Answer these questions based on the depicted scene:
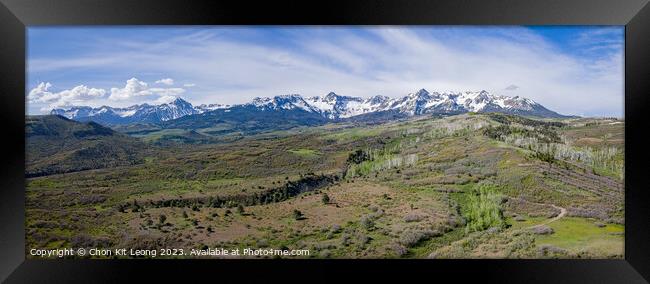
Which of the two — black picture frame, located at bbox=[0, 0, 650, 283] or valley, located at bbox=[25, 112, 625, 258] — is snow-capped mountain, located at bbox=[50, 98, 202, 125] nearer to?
valley, located at bbox=[25, 112, 625, 258]

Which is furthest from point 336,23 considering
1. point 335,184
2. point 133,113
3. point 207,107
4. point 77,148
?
point 77,148

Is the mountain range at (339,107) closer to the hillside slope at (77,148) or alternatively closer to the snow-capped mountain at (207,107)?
the snow-capped mountain at (207,107)

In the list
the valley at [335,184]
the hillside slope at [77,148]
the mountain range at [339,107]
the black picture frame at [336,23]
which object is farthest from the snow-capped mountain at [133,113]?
the black picture frame at [336,23]

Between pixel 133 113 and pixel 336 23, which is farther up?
pixel 336 23

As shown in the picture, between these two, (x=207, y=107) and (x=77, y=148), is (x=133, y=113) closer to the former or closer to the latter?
(x=207, y=107)

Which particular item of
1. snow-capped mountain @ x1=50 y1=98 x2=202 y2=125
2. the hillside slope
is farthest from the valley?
snow-capped mountain @ x1=50 y1=98 x2=202 y2=125

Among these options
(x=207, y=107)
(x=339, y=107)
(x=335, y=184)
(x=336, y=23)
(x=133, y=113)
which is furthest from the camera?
(x=335, y=184)

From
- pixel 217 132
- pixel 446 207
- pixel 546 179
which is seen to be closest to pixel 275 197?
pixel 217 132
